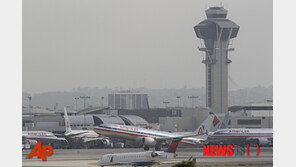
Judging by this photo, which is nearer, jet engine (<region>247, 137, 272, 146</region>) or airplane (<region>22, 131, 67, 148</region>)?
airplane (<region>22, 131, 67, 148</region>)

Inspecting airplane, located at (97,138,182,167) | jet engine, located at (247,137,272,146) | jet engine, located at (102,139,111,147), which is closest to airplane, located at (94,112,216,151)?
jet engine, located at (102,139,111,147)

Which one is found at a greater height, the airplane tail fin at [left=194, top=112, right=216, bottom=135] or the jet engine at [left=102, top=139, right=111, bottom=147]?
the airplane tail fin at [left=194, top=112, right=216, bottom=135]

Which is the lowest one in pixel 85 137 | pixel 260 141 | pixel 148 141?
pixel 260 141

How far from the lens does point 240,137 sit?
144 meters

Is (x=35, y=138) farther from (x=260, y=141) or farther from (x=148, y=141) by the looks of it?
(x=260, y=141)

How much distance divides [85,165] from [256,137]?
215 feet

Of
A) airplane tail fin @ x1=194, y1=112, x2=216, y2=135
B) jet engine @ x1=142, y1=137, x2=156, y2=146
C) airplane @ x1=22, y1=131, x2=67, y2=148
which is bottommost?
airplane @ x1=22, y1=131, x2=67, y2=148

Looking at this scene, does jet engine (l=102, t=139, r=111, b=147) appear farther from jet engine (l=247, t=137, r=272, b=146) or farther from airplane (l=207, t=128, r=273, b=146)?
jet engine (l=247, t=137, r=272, b=146)

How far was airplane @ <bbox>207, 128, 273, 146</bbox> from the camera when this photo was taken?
143 m

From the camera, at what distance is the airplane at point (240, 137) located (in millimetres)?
143000

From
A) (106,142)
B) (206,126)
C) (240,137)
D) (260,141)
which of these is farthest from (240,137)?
(106,142)

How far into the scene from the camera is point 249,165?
8625cm

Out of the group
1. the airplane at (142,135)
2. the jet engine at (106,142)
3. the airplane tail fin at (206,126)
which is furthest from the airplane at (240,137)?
the jet engine at (106,142)

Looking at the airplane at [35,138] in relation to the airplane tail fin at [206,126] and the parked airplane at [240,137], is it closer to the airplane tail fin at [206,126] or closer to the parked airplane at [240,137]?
the parked airplane at [240,137]
